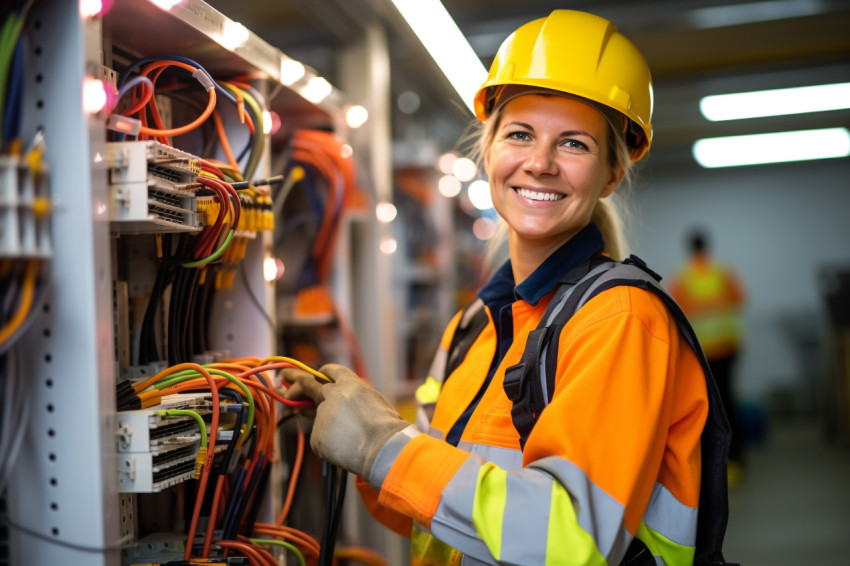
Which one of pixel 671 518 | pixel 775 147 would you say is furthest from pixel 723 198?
pixel 671 518

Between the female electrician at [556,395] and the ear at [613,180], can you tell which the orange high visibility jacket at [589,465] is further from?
the ear at [613,180]

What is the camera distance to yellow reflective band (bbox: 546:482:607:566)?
120 centimetres

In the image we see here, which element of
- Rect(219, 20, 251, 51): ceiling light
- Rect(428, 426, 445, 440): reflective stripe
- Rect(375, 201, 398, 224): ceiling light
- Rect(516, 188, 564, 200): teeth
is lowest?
Rect(428, 426, 445, 440): reflective stripe

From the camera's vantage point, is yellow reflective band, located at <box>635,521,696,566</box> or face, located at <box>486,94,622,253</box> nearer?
yellow reflective band, located at <box>635,521,696,566</box>

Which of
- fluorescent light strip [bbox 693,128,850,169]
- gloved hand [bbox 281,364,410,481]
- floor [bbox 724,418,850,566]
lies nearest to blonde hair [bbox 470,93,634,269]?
gloved hand [bbox 281,364,410,481]

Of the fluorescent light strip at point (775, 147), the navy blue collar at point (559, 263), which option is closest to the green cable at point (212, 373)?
the navy blue collar at point (559, 263)

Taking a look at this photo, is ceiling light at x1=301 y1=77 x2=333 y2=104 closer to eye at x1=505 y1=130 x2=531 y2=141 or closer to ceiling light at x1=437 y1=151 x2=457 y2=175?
eye at x1=505 y1=130 x2=531 y2=141

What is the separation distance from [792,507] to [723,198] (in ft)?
19.3

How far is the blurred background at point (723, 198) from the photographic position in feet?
14.1

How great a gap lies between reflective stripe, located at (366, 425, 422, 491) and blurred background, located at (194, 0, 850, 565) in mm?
1089

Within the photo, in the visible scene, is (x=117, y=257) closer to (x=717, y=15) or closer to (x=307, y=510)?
(x=307, y=510)

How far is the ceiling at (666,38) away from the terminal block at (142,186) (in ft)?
6.17

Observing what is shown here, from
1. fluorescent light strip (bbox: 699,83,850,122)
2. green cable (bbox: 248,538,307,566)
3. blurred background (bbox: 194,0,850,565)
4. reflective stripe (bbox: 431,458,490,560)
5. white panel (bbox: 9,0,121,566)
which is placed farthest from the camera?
fluorescent light strip (bbox: 699,83,850,122)

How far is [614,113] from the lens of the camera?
1660mm
